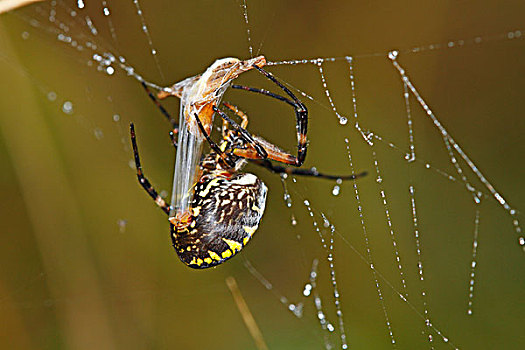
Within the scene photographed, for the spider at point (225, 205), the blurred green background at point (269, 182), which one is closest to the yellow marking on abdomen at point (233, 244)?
the spider at point (225, 205)

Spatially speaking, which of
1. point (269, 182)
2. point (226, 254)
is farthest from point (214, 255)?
point (269, 182)

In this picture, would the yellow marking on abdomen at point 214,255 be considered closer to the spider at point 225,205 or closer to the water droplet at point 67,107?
the spider at point 225,205

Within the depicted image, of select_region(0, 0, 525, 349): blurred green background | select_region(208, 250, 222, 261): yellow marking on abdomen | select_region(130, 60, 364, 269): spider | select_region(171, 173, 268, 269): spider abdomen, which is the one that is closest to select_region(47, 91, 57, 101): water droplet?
select_region(0, 0, 525, 349): blurred green background

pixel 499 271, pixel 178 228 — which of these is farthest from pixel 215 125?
pixel 499 271

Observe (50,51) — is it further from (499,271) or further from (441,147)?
(499,271)

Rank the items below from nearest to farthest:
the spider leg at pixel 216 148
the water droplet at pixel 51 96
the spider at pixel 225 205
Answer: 1. the spider leg at pixel 216 148
2. the spider at pixel 225 205
3. the water droplet at pixel 51 96

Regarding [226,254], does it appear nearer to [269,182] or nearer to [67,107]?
[269,182]
